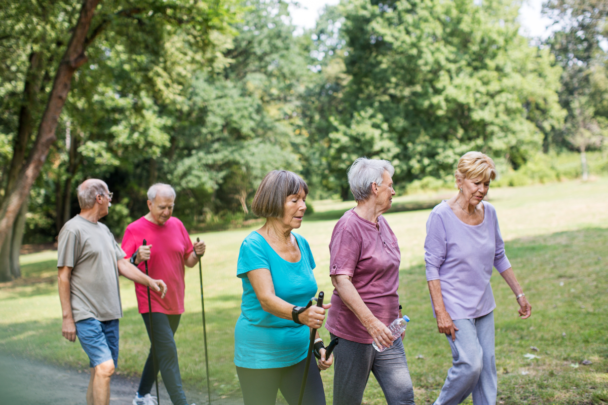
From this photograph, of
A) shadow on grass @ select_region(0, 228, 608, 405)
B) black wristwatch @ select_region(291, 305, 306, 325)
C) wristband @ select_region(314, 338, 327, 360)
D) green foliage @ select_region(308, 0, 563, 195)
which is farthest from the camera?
green foliage @ select_region(308, 0, 563, 195)

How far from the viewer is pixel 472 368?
11.0ft

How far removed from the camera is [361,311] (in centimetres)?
297

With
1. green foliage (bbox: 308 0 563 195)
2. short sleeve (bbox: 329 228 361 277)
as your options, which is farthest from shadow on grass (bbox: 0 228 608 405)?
green foliage (bbox: 308 0 563 195)

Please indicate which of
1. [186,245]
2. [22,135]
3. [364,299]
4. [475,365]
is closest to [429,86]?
[22,135]

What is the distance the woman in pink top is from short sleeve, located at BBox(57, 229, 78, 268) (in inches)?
81.7

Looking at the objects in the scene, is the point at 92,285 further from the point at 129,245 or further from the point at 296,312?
the point at 296,312

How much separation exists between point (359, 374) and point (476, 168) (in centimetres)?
160

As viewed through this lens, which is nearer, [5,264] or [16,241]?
[5,264]

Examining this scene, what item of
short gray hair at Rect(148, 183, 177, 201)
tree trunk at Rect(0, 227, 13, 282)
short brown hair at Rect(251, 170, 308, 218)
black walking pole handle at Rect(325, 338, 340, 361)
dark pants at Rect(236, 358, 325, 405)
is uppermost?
short gray hair at Rect(148, 183, 177, 201)

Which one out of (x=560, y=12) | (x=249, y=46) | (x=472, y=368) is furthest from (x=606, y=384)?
(x=249, y=46)

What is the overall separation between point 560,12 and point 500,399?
1300 centimetres

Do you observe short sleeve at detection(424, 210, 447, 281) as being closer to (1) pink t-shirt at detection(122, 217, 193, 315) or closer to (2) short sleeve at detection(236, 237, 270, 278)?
(2) short sleeve at detection(236, 237, 270, 278)

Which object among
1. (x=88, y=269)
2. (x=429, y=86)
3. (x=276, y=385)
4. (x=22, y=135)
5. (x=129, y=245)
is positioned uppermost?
(x=429, y=86)

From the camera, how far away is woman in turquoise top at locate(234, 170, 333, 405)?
9.27ft
